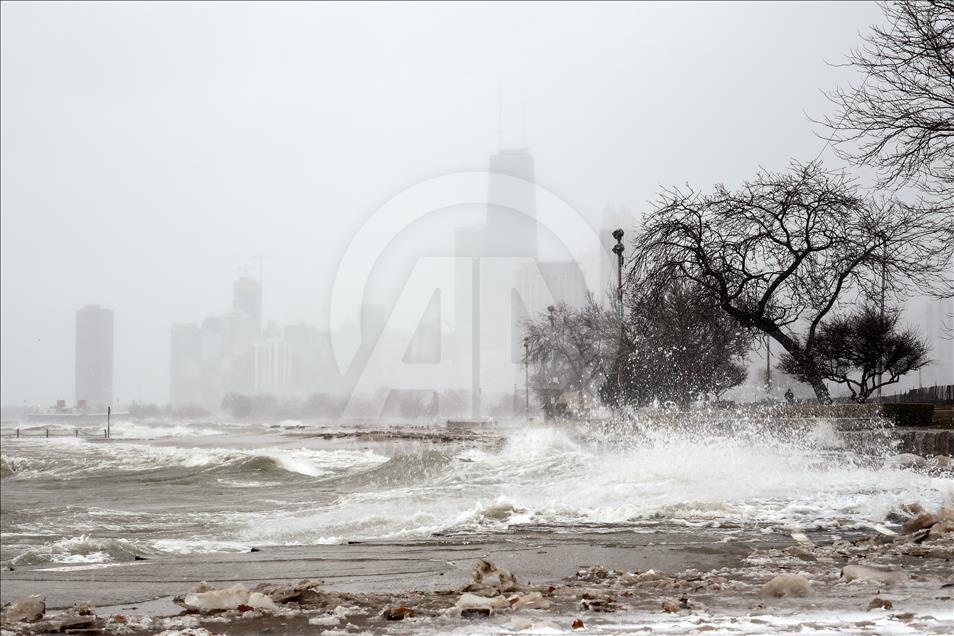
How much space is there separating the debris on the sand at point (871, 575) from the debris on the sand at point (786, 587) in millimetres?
437

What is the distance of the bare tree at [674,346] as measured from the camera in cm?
2180

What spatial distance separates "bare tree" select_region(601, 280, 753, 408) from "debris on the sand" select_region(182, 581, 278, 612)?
1641 centimetres

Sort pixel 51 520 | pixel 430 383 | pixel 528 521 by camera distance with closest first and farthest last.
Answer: pixel 528 521, pixel 51 520, pixel 430 383

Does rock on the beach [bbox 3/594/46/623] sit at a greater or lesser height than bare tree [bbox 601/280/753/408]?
lesser

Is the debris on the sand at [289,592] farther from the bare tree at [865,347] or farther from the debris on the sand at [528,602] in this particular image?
the bare tree at [865,347]

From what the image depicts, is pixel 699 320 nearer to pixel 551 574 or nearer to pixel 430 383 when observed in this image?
pixel 551 574

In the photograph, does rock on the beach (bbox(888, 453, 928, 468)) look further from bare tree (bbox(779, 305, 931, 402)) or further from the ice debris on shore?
bare tree (bbox(779, 305, 931, 402))

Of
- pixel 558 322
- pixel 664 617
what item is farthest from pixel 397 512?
pixel 558 322

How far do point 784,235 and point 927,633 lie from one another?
17.9 m

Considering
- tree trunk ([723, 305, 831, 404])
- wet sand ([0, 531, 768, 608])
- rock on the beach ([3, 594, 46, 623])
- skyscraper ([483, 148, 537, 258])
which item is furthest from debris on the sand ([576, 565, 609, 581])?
skyscraper ([483, 148, 537, 258])

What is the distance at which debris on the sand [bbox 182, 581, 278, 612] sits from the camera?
5.34m

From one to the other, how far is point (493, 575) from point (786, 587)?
1.90 m

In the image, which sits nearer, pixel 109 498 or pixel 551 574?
pixel 551 574

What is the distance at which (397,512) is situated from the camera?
12.6 m
